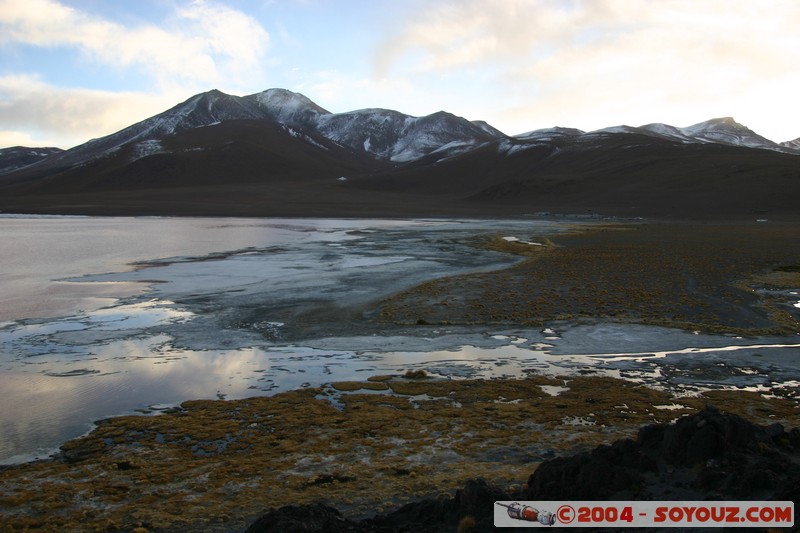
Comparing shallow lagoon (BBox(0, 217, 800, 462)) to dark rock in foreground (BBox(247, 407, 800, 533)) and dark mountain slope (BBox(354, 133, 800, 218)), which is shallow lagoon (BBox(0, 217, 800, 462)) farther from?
dark mountain slope (BBox(354, 133, 800, 218))

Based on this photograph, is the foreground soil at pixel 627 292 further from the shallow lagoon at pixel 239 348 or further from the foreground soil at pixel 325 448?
the foreground soil at pixel 325 448

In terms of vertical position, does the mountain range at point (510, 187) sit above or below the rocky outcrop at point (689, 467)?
above

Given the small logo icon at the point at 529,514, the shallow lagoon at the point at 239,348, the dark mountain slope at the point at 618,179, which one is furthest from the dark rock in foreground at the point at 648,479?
the dark mountain slope at the point at 618,179

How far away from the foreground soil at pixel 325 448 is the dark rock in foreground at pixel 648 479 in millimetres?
1214

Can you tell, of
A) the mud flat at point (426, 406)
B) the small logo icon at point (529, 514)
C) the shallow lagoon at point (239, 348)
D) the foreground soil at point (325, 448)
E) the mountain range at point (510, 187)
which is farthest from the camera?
the mountain range at point (510, 187)

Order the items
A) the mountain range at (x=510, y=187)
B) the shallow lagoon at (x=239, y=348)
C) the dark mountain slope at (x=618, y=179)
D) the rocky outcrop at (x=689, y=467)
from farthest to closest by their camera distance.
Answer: the mountain range at (x=510, y=187) < the dark mountain slope at (x=618, y=179) < the shallow lagoon at (x=239, y=348) < the rocky outcrop at (x=689, y=467)

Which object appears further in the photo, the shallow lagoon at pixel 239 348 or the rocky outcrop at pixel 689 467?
the shallow lagoon at pixel 239 348

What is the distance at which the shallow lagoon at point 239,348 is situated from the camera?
12.6 metres

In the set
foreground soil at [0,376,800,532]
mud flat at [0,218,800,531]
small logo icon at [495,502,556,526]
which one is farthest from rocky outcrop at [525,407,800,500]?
mud flat at [0,218,800,531]

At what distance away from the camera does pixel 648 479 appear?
6.82 m

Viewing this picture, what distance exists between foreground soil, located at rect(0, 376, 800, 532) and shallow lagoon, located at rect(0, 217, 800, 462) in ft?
3.40

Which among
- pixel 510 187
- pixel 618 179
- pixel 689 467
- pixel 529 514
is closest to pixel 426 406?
pixel 689 467

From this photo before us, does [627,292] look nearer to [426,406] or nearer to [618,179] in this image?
[426,406]

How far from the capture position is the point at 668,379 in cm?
1345
